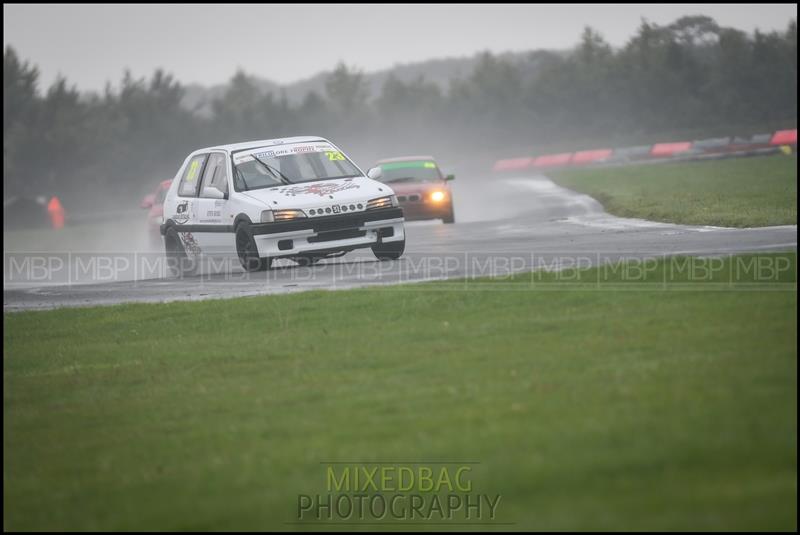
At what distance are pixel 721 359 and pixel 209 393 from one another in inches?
116

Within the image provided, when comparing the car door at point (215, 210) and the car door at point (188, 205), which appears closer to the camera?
the car door at point (215, 210)

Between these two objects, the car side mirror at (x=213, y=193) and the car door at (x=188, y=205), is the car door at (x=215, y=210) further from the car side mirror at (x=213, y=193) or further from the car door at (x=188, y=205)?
the car door at (x=188, y=205)

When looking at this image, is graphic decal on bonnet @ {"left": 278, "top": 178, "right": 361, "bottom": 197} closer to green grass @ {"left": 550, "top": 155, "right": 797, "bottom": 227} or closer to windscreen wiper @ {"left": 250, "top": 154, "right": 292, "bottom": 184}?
windscreen wiper @ {"left": 250, "top": 154, "right": 292, "bottom": 184}

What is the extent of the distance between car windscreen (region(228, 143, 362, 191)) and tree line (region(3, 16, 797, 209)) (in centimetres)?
5333

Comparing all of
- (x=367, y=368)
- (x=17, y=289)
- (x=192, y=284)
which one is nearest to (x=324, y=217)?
(x=192, y=284)

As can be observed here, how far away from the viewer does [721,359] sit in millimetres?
6965

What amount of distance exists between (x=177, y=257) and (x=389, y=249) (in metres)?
3.01

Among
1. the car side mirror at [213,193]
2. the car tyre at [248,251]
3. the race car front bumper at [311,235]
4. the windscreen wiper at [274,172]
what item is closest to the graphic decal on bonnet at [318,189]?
the windscreen wiper at [274,172]

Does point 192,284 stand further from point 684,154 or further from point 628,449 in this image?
A: point 684,154

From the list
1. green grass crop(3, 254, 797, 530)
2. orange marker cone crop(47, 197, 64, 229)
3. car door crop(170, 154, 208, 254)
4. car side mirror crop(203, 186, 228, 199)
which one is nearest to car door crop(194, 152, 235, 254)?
car side mirror crop(203, 186, 228, 199)

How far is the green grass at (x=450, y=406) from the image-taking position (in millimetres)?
5102

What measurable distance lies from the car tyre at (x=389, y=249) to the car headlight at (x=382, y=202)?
1.51ft

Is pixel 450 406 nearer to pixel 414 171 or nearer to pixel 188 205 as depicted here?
pixel 188 205

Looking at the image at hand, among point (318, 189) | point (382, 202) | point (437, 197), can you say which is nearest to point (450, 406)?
point (382, 202)
